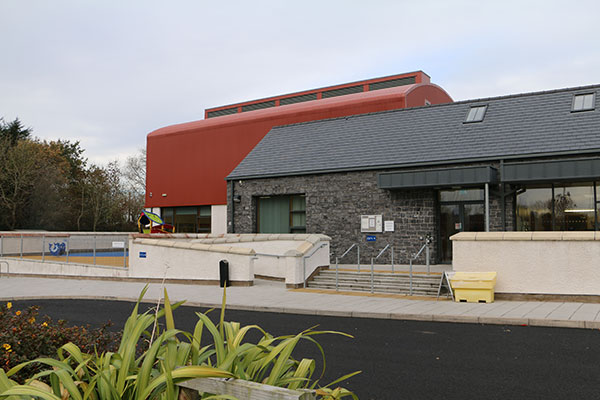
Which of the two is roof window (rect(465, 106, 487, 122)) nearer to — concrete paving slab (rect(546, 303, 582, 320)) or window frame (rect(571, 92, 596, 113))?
window frame (rect(571, 92, 596, 113))

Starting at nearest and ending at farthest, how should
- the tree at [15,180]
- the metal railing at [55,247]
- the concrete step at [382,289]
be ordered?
the concrete step at [382,289] → the metal railing at [55,247] → the tree at [15,180]

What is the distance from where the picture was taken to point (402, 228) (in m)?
20.0

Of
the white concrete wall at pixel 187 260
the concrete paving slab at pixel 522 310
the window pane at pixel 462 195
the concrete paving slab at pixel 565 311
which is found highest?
the window pane at pixel 462 195

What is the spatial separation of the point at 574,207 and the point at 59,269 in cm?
1986

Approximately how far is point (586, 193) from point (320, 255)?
9192mm

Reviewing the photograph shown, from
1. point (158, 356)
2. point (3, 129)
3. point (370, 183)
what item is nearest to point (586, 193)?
point (370, 183)

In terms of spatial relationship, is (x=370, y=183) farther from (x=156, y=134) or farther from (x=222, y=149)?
(x=156, y=134)

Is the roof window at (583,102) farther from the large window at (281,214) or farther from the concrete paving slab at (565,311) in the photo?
the large window at (281,214)

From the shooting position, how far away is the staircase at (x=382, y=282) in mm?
14352

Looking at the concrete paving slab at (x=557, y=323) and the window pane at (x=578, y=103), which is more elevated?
the window pane at (x=578, y=103)

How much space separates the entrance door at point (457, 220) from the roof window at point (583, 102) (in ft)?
16.7

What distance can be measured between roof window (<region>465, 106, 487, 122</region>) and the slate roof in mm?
233

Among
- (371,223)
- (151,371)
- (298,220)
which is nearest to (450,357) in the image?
(151,371)

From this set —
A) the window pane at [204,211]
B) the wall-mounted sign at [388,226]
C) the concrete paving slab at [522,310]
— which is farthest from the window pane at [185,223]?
the concrete paving slab at [522,310]
